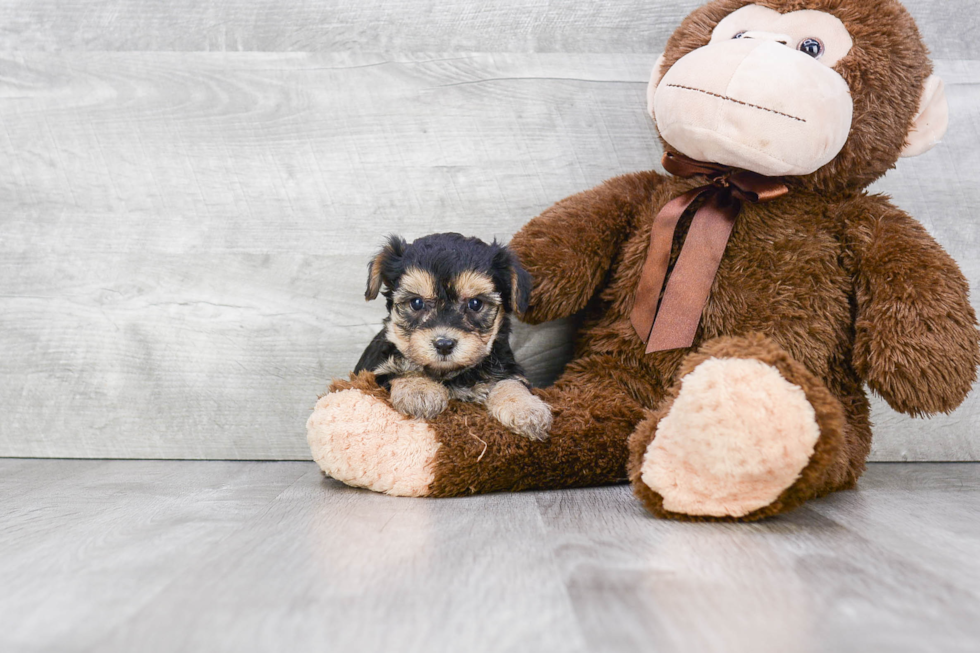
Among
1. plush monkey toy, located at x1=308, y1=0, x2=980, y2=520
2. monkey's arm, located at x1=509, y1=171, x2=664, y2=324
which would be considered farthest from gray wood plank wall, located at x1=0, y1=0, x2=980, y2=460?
plush monkey toy, located at x1=308, y1=0, x2=980, y2=520

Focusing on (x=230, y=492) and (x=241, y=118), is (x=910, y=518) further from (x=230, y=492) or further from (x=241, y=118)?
(x=241, y=118)

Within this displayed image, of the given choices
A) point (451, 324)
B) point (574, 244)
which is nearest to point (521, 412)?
point (451, 324)

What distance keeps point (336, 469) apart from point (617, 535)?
771 mm

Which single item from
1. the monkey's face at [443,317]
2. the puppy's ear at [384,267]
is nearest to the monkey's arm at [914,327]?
the monkey's face at [443,317]

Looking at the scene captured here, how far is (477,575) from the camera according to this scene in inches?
48.0

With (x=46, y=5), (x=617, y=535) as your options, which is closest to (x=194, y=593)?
(x=617, y=535)

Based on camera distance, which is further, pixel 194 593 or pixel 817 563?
pixel 817 563

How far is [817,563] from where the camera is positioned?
129 cm

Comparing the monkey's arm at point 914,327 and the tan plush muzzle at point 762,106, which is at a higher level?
the tan plush muzzle at point 762,106

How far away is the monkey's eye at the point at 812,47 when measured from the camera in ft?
6.07

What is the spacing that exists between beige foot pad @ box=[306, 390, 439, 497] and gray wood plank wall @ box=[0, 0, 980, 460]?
617 mm

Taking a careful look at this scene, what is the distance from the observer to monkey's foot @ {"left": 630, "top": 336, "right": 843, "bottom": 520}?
1465 millimetres

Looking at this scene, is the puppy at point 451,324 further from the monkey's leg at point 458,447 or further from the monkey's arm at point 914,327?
the monkey's arm at point 914,327

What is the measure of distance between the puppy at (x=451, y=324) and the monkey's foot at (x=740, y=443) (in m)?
0.40
